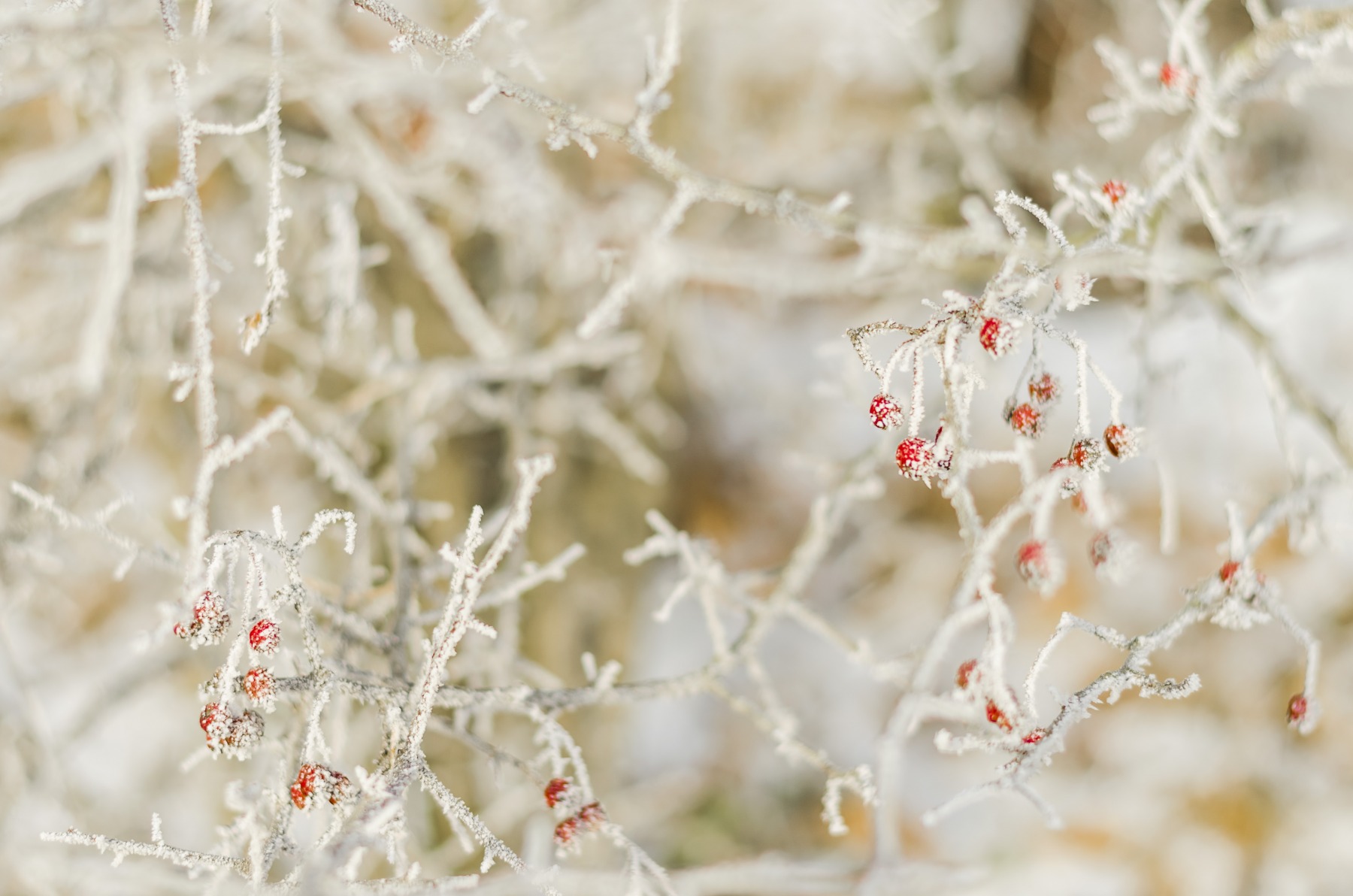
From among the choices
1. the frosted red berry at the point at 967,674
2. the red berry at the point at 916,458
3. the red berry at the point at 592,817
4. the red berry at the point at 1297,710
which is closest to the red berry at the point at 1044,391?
the red berry at the point at 916,458

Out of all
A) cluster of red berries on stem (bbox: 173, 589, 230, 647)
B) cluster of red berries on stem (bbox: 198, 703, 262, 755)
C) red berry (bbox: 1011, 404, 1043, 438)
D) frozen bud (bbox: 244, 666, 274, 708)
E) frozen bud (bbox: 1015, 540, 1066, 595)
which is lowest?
cluster of red berries on stem (bbox: 198, 703, 262, 755)

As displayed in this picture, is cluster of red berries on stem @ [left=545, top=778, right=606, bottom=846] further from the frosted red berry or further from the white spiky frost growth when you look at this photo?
the frosted red berry

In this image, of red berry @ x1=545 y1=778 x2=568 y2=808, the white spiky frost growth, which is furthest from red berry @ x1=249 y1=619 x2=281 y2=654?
red berry @ x1=545 y1=778 x2=568 y2=808

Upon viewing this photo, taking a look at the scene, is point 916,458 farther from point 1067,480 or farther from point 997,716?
point 997,716

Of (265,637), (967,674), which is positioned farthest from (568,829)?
(967,674)

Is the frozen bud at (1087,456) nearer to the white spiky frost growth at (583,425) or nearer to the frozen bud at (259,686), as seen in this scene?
the white spiky frost growth at (583,425)

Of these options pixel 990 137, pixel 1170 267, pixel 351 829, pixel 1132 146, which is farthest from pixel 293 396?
pixel 1132 146
